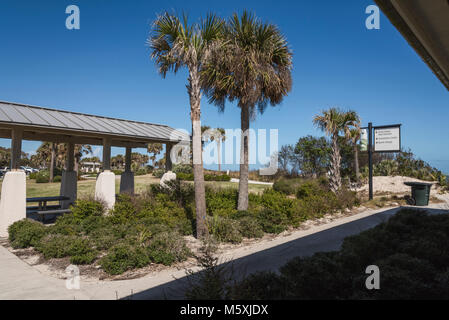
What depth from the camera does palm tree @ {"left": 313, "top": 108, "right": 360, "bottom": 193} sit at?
15.3m

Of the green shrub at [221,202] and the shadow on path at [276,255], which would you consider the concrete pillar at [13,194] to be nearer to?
the green shrub at [221,202]

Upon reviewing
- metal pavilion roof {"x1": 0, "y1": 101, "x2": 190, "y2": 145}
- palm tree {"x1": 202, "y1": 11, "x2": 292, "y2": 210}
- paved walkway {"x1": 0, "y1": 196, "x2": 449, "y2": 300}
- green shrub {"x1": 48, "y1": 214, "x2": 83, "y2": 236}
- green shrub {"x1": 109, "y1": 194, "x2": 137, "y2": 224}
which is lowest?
paved walkway {"x1": 0, "y1": 196, "x2": 449, "y2": 300}

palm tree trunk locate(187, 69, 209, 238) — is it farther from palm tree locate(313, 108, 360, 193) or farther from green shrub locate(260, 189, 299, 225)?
palm tree locate(313, 108, 360, 193)

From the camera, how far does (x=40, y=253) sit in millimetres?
7207

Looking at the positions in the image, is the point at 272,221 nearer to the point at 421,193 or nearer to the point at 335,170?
the point at 335,170

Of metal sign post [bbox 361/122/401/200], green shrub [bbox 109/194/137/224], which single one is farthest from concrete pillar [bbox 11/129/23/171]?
metal sign post [bbox 361/122/401/200]

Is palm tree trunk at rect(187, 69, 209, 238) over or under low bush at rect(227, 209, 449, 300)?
over

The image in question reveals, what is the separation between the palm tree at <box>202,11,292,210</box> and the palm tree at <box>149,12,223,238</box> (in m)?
1.27

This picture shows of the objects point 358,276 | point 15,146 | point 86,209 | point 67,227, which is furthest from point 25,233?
point 358,276

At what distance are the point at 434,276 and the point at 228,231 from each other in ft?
18.1

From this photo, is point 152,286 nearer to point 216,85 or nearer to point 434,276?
point 434,276
